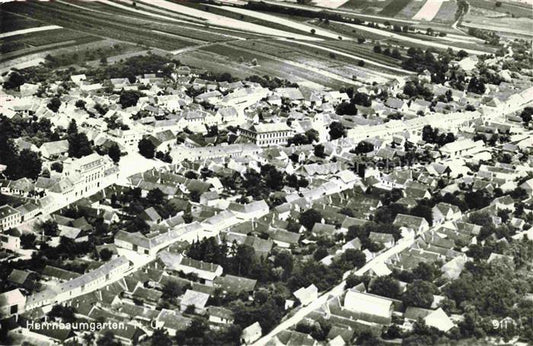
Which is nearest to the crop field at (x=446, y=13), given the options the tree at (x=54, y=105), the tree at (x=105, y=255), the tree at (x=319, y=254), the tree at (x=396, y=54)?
the tree at (x=396, y=54)

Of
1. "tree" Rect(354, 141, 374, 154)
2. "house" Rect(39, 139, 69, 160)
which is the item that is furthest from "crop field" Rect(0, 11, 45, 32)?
"tree" Rect(354, 141, 374, 154)

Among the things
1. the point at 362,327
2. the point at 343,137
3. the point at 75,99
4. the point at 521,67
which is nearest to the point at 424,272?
the point at 362,327

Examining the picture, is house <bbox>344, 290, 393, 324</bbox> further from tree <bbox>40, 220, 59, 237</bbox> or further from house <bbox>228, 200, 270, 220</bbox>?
tree <bbox>40, 220, 59, 237</bbox>

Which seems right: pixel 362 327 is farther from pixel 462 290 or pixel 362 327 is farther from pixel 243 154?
pixel 243 154

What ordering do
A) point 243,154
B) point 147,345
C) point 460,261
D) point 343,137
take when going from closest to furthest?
point 147,345
point 460,261
point 243,154
point 343,137

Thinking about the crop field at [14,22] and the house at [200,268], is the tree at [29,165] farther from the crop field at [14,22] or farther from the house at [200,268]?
the crop field at [14,22]
